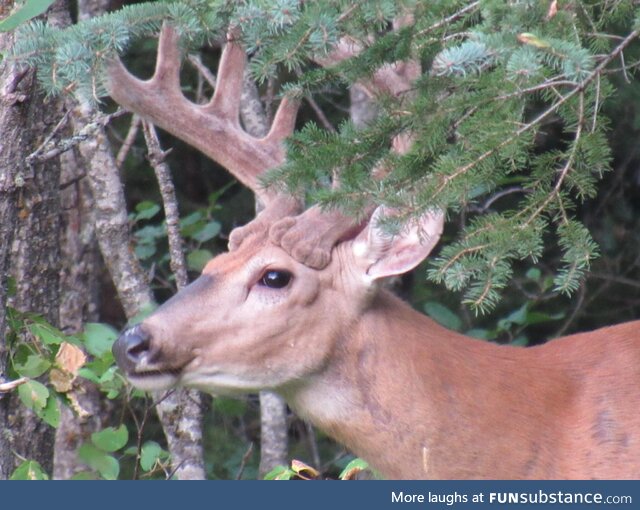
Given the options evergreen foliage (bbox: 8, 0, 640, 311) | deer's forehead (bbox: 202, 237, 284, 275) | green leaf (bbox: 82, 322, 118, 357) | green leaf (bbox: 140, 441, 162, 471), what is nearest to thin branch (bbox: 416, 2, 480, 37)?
evergreen foliage (bbox: 8, 0, 640, 311)

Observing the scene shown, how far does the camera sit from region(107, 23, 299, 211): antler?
4609 millimetres

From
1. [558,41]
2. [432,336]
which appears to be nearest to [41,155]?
[432,336]

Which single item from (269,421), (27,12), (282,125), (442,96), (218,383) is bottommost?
(269,421)

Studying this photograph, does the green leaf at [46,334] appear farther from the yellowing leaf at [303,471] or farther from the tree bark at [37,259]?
the yellowing leaf at [303,471]

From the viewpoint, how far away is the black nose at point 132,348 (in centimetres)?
408

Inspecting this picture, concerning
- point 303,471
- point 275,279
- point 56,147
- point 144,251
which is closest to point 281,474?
point 303,471

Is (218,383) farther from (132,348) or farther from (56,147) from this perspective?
(56,147)

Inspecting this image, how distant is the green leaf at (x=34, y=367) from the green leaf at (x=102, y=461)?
1.41 feet

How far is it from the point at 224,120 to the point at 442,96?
1082 mm

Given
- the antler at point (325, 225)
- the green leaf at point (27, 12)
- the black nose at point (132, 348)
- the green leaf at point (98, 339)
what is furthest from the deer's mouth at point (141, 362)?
the green leaf at point (27, 12)

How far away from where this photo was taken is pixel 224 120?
479cm

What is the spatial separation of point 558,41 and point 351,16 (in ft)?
2.45

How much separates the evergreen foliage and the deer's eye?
379mm

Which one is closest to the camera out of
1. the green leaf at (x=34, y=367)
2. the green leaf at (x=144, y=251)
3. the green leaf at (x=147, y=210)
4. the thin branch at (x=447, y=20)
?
the thin branch at (x=447, y=20)
